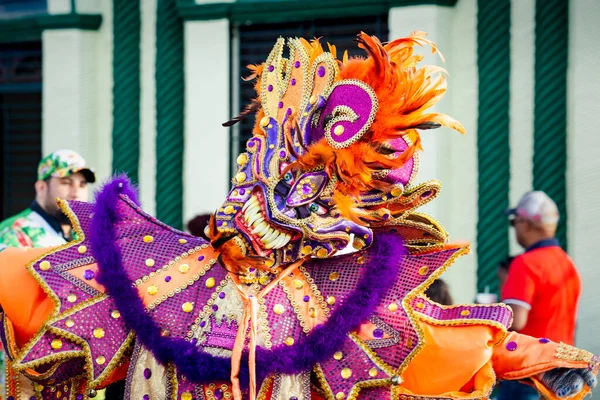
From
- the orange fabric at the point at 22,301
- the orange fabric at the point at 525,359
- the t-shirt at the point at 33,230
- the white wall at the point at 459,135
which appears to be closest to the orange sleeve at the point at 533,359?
the orange fabric at the point at 525,359

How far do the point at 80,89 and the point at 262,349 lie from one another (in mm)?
4311

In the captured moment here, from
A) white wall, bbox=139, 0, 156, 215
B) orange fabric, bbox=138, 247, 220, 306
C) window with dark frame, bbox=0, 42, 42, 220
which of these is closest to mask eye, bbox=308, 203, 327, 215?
orange fabric, bbox=138, 247, 220, 306

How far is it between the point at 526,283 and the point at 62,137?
3.60m

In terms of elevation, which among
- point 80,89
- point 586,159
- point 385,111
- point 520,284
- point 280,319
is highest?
point 80,89

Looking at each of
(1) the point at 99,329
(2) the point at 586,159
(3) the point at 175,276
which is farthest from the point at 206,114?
(1) the point at 99,329

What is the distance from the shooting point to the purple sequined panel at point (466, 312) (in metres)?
2.62

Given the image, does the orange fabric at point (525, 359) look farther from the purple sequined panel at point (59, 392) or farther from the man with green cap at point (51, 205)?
the man with green cap at point (51, 205)

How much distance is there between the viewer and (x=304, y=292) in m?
2.69

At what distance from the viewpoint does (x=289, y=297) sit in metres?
2.67

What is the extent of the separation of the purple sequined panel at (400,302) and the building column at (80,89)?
420cm

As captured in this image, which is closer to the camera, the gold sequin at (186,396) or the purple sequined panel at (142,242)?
the gold sequin at (186,396)

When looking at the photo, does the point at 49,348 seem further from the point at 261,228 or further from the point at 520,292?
the point at 520,292

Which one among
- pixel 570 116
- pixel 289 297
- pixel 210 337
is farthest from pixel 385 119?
pixel 570 116

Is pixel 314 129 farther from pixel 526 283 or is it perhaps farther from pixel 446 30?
pixel 446 30
